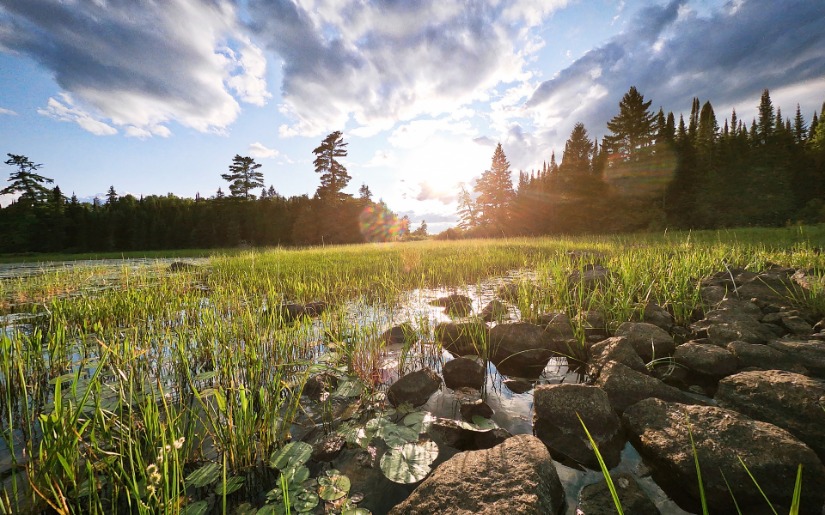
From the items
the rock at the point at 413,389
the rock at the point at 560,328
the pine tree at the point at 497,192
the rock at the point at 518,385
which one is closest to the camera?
the rock at the point at 413,389

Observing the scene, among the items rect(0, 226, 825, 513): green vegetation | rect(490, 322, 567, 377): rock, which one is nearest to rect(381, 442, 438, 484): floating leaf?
rect(0, 226, 825, 513): green vegetation

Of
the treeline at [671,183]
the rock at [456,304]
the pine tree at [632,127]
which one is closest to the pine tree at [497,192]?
the treeline at [671,183]

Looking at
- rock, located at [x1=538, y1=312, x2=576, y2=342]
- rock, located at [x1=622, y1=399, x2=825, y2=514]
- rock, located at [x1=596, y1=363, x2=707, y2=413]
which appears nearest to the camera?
rock, located at [x1=622, y1=399, x2=825, y2=514]

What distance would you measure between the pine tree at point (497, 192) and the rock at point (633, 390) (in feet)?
131

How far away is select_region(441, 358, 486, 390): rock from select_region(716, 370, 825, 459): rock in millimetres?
1836

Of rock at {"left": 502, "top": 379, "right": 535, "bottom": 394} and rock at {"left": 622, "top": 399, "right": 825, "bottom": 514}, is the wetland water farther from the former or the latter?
rock at {"left": 622, "top": 399, "right": 825, "bottom": 514}

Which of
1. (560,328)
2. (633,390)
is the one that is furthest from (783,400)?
(560,328)

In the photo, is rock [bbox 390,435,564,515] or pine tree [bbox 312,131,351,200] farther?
pine tree [bbox 312,131,351,200]

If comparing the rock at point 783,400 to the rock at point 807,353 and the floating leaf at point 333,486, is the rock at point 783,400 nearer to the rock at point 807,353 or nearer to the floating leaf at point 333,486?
the rock at point 807,353

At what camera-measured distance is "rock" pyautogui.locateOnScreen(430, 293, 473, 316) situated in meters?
4.81

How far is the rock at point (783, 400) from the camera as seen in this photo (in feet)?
6.31

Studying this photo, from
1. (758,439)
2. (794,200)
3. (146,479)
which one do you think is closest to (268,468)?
(146,479)

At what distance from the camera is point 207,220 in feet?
154

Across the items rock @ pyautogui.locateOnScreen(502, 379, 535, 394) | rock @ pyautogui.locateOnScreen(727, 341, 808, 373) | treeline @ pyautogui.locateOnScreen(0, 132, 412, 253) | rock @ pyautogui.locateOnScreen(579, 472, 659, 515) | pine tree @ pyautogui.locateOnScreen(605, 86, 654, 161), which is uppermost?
pine tree @ pyautogui.locateOnScreen(605, 86, 654, 161)
